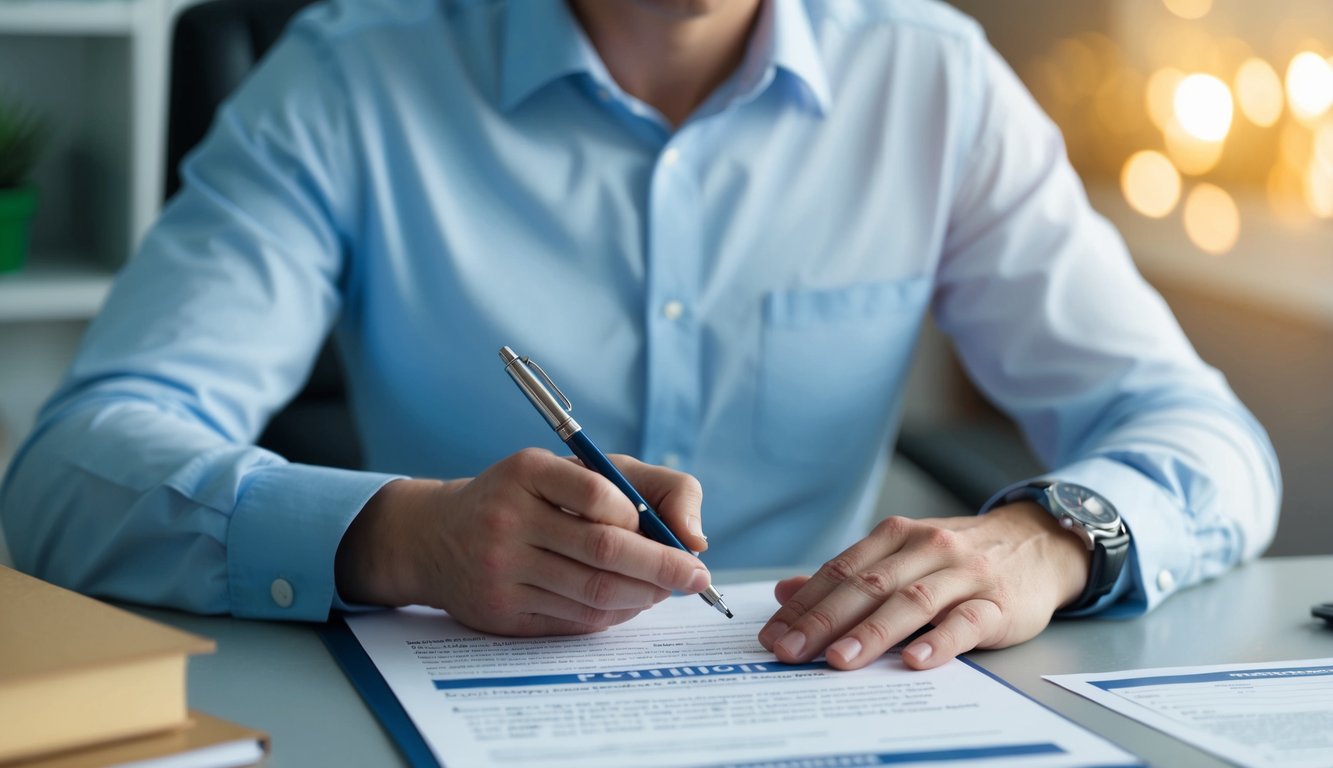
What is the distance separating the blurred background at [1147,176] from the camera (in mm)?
1870

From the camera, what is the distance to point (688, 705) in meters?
0.70

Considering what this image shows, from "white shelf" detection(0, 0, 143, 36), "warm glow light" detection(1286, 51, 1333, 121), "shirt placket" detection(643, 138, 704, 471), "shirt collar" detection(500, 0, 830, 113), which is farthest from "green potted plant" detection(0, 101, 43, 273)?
"warm glow light" detection(1286, 51, 1333, 121)

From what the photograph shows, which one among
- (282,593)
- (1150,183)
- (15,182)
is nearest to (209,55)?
(15,182)

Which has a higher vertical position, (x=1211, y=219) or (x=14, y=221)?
(x=1211, y=219)

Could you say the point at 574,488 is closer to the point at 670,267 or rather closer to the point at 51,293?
the point at 670,267

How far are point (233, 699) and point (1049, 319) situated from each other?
2.84 ft

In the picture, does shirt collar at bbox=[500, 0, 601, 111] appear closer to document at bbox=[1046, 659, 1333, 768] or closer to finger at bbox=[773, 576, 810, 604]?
finger at bbox=[773, 576, 810, 604]

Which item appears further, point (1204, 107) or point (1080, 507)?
point (1204, 107)

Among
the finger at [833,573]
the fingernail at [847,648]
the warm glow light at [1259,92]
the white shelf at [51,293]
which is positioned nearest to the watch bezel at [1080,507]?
the finger at [833,573]

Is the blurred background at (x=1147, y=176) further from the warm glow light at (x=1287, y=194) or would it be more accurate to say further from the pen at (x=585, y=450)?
the pen at (x=585, y=450)

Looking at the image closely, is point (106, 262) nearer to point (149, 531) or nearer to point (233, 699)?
point (149, 531)

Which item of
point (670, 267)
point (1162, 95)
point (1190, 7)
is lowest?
point (670, 267)

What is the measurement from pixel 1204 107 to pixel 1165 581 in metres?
1.34

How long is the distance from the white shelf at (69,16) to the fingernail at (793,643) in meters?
1.66
